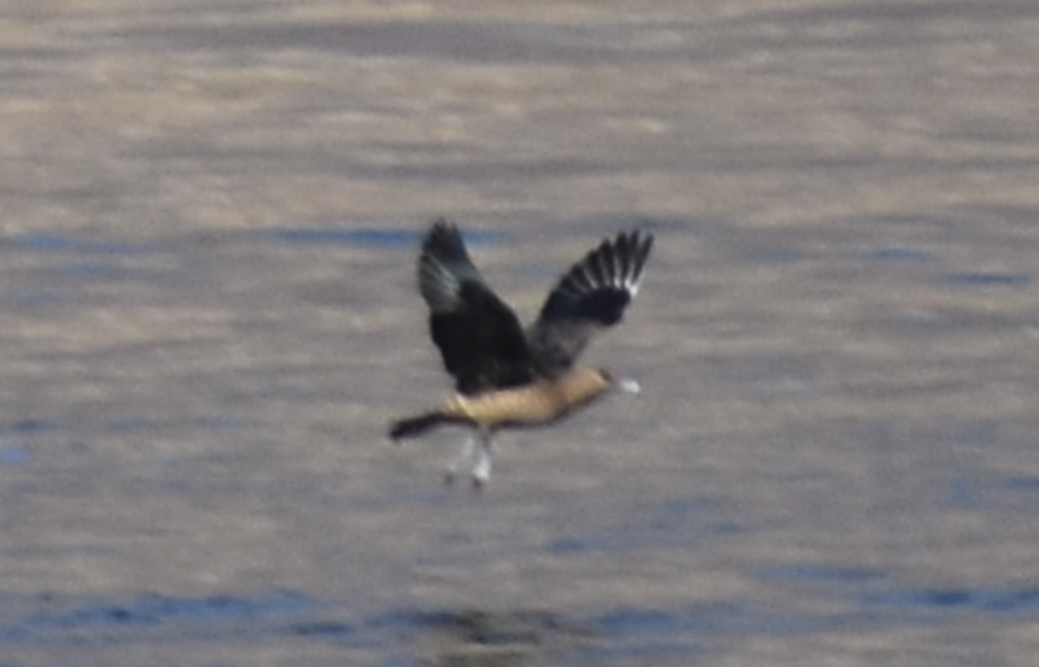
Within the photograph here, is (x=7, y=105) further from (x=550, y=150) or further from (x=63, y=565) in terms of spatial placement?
(x=63, y=565)

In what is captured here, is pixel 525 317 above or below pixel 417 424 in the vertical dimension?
below

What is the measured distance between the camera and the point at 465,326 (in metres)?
11.1

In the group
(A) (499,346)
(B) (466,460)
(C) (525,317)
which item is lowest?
(B) (466,460)

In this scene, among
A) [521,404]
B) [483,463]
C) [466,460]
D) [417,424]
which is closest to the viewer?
[417,424]

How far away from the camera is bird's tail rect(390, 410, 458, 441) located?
1102cm

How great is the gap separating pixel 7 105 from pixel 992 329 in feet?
20.6

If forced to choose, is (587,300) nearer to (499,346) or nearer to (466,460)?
(499,346)

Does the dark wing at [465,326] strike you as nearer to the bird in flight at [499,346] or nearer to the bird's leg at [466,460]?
the bird in flight at [499,346]

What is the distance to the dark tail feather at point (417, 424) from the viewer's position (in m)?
11.0

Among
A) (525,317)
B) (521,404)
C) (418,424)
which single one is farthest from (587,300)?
(525,317)

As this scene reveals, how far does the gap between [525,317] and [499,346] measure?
397 cm

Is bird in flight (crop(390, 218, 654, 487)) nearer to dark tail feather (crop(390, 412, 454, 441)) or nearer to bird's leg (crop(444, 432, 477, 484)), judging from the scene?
dark tail feather (crop(390, 412, 454, 441))

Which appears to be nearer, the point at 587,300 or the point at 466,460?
the point at 587,300

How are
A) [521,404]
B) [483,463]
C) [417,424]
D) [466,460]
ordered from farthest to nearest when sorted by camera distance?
[466,460], [483,463], [521,404], [417,424]
